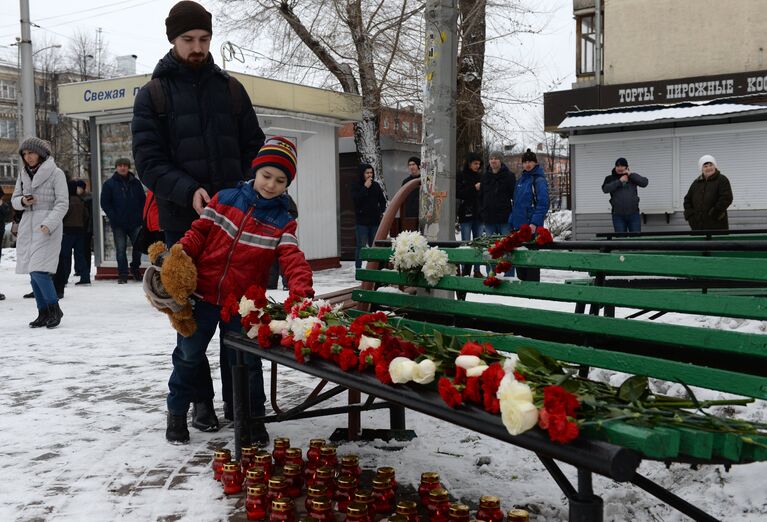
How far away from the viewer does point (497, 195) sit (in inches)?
461

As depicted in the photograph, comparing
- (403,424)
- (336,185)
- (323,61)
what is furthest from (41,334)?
(323,61)

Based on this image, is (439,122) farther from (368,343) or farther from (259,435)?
(368,343)

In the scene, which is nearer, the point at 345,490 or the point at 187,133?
the point at 345,490

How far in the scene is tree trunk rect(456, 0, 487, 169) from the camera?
1545 cm

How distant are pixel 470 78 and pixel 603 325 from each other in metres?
13.8

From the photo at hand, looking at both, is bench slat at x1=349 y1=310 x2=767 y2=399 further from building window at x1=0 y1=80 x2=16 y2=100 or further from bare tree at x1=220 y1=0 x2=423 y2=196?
building window at x1=0 y1=80 x2=16 y2=100

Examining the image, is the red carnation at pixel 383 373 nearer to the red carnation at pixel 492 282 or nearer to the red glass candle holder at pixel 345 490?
the red glass candle holder at pixel 345 490

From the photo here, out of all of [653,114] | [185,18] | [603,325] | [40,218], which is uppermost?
[653,114]

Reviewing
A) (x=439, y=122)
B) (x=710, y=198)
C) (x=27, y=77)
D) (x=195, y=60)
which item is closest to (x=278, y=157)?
(x=195, y=60)

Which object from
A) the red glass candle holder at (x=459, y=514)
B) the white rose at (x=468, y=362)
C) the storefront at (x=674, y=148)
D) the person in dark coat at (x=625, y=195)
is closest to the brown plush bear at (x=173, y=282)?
the red glass candle holder at (x=459, y=514)

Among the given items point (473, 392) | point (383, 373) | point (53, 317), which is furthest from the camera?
point (53, 317)

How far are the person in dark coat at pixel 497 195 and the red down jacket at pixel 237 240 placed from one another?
8052 millimetres

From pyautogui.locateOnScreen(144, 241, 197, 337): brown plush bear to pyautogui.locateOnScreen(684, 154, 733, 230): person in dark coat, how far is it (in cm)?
845

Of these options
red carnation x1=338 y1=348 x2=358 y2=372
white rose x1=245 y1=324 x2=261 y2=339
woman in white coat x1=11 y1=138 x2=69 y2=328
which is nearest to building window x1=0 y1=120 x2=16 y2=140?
woman in white coat x1=11 y1=138 x2=69 y2=328
